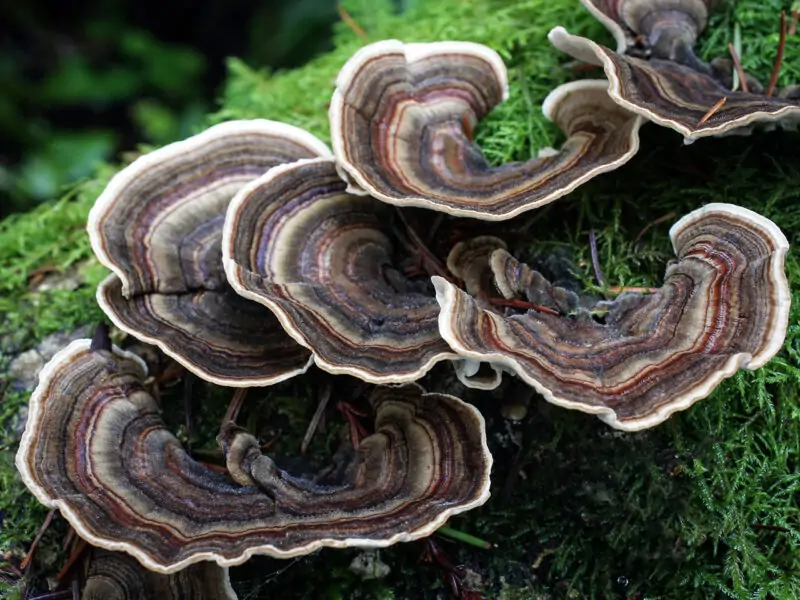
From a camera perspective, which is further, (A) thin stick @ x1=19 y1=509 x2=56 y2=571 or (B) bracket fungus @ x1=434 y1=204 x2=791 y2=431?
(A) thin stick @ x1=19 y1=509 x2=56 y2=571

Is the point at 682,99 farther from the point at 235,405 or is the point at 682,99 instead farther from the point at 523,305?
the point at 235,405

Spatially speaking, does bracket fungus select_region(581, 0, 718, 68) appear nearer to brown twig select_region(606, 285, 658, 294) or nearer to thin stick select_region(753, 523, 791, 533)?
brown twig select_region(606, 285, 658, 294)

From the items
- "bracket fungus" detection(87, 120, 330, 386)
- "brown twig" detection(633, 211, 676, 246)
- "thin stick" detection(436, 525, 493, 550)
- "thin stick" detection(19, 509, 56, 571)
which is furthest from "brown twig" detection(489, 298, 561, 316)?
"thin stick" detection(19, 509, 56, 571)

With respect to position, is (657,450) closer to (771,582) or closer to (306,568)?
(771,582)

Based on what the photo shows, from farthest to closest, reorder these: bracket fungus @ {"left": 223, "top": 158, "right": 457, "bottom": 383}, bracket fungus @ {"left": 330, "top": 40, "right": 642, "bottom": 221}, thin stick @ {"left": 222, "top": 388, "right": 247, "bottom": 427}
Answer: thin stick @ {"left": 222, "top": 388, "right": 247, "bottom": 427}, bracket fungus @ {"left": 330, "top": 40, "right": 642, "bottom": 221}, bracket fungus @ {"left": 223, "top": 158, "right": 457, "bottom": 383}

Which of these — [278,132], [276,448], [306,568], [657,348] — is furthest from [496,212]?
[306,568]

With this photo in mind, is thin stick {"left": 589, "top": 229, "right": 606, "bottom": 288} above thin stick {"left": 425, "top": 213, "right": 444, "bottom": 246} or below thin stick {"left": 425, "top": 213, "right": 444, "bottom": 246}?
below

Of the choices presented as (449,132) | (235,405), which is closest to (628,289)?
(449,132)
